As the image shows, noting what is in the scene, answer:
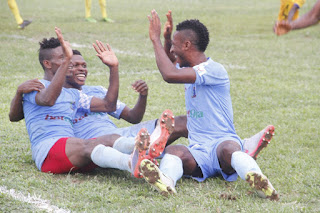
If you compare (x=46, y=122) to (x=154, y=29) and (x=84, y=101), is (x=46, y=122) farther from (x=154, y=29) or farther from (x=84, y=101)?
(x=154, y=29)

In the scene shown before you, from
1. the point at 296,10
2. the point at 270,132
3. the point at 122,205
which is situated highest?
the point at 296,10

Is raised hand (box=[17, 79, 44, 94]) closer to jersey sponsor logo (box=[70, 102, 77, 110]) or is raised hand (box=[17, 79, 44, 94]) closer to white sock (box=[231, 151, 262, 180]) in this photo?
jersey sponsor logo (box=[70, 102, 77, 110])

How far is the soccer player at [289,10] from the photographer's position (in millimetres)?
4445

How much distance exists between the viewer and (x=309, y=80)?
29.3 feet

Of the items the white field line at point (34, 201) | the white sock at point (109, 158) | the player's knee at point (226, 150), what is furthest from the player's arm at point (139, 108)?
the white field line at point (34, 201)

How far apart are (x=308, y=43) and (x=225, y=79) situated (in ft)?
28.2

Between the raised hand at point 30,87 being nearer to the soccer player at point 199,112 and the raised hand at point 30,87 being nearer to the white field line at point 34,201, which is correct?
the white field line at point 34,201

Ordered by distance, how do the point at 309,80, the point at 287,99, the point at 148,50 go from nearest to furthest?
1. the point at 287,99
2. the point at 309,80
3. the point at 148,50

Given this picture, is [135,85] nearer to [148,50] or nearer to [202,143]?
[202,143]

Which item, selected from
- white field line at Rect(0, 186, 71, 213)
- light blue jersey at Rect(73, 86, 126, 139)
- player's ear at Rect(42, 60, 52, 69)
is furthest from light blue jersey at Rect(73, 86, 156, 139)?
white field line at Rect(0, 186, 71, 213)

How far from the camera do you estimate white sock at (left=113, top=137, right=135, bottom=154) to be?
439cm

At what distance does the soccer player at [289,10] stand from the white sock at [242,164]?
3.71 feet

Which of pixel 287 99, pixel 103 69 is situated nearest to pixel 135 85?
pixel 287 99

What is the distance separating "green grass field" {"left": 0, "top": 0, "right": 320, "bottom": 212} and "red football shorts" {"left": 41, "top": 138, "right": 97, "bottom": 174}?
0.08 m
